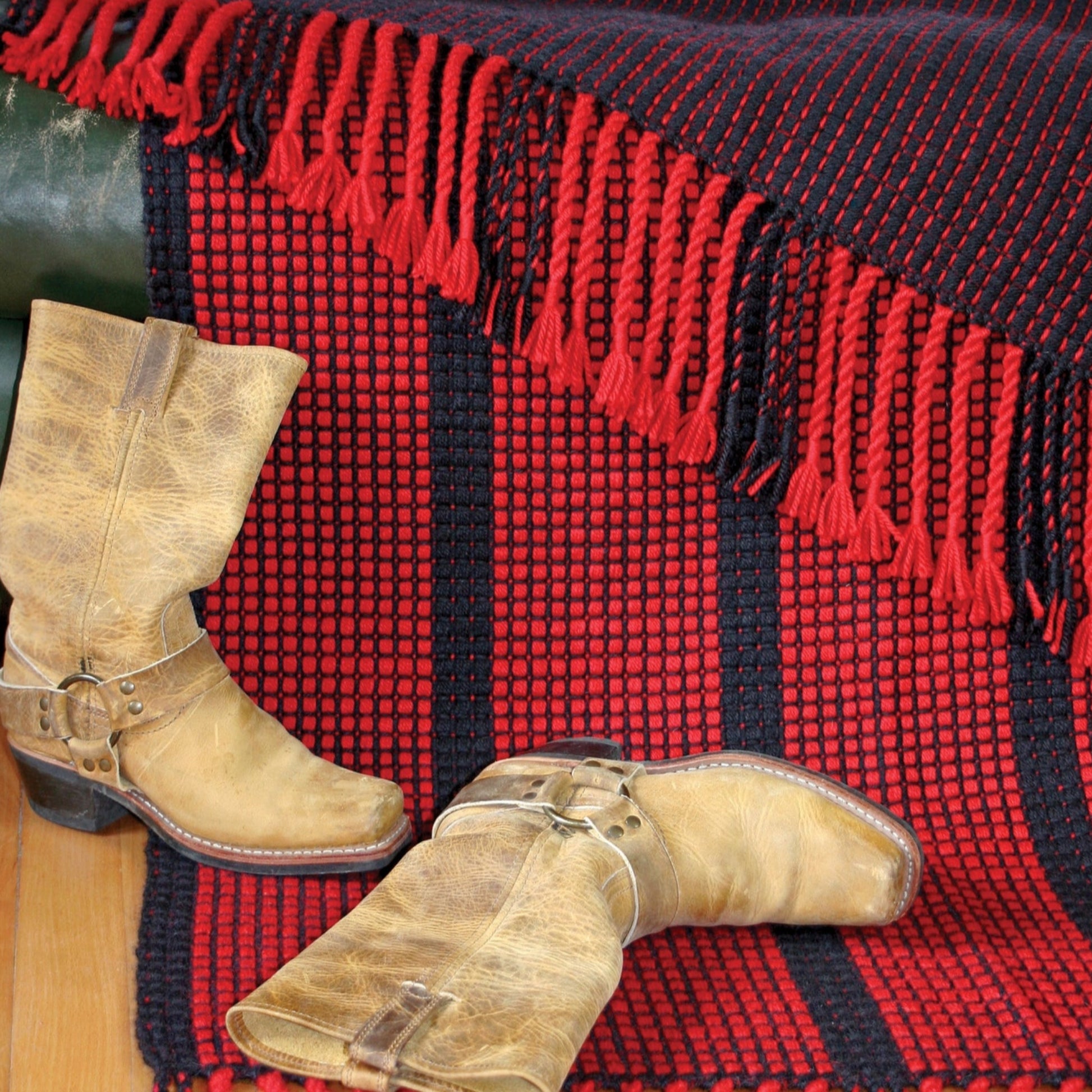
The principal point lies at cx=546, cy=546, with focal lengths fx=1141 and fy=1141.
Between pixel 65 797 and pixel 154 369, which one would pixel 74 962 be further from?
pixel 154 369

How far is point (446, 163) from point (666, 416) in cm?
25

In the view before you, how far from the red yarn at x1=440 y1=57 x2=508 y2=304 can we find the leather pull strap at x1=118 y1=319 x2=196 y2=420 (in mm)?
203

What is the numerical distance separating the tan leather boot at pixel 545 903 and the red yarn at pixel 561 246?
0.31m

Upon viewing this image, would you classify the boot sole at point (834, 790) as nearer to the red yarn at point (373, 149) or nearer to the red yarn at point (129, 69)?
the red yarn at point (373, 149)

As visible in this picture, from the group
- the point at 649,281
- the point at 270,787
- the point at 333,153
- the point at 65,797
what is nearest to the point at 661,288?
the point at 649,281

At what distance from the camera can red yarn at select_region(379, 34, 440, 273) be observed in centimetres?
83

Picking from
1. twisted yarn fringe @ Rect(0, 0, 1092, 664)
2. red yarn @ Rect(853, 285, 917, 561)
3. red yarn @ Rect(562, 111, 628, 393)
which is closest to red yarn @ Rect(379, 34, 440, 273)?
twisted yarn fringe @ Rect(0, 0, 1092, 664)

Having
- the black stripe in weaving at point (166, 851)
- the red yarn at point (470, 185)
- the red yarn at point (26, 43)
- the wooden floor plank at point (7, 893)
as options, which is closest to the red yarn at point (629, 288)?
the red yarn at point (470, 185)

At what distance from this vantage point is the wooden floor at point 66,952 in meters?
0.69

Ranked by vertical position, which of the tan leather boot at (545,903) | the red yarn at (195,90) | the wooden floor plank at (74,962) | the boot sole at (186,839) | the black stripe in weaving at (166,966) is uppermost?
the red yarn at (195,90)

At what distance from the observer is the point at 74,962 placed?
0.76 meters

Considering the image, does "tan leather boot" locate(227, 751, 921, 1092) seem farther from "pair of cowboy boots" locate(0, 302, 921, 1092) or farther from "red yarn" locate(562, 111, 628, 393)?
"red yarn" locate(562, 111, 628, 393)

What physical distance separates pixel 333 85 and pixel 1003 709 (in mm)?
710

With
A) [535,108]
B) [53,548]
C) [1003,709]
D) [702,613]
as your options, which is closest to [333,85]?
[535,108]
